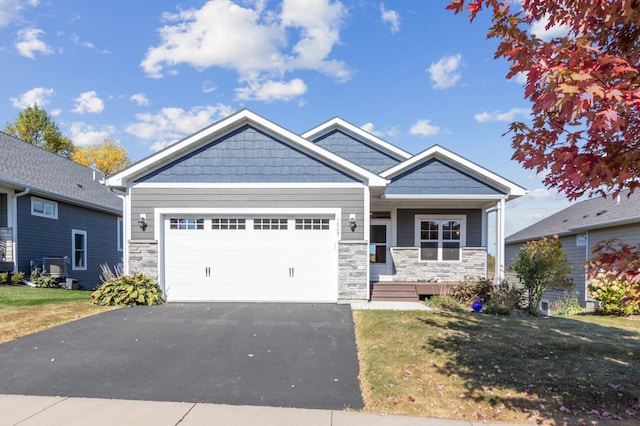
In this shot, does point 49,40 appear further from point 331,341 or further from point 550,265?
point 550,265

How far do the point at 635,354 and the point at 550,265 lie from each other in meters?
4.49

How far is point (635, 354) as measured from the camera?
19.0 ft

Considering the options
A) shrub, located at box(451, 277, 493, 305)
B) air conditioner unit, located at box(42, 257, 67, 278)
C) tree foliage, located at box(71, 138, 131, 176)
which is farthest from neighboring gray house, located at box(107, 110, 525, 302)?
tree foliage, located at box(71, 138, 131, 176)

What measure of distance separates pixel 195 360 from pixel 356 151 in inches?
430

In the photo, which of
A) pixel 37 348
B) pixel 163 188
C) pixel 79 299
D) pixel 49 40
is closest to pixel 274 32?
pixel 163 188

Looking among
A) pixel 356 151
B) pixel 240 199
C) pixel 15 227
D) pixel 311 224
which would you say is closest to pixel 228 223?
pixel 240 199

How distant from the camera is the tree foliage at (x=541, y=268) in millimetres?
10055

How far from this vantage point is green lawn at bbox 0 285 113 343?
23.2ft

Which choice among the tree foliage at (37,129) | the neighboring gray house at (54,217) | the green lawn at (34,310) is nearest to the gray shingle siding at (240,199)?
the green lawn at (34,310)

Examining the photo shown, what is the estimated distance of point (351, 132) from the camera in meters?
14.8

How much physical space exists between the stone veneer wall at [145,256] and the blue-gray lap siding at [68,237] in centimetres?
635

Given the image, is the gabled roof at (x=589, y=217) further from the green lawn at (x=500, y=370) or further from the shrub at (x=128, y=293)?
the shrub at (x=128, y=293)

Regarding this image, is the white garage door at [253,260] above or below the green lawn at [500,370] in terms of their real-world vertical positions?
above

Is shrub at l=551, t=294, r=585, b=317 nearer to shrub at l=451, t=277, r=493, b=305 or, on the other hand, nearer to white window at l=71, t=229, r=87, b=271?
shrub at l=451, t=277, r=493, b=305
